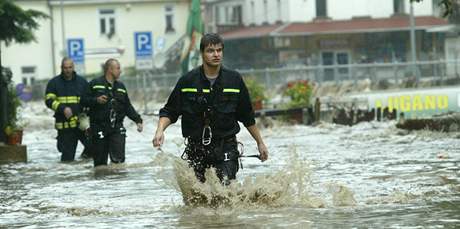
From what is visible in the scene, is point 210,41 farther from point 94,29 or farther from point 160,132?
point 94,29

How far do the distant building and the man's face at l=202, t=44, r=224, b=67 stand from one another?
182 feet

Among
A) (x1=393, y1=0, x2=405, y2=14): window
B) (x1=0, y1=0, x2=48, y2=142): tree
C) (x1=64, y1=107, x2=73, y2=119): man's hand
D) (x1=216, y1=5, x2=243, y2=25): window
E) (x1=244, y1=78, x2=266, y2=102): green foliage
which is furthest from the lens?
(x1=216, y1=5, x2=243, y2=25): window

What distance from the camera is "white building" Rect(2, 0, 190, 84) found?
260 feet

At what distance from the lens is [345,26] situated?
68.8 m

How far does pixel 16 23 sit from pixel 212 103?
44.7 feet

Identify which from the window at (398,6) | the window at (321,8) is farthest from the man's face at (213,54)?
the window at (398,6)

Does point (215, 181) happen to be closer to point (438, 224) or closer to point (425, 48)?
point (438, 224)

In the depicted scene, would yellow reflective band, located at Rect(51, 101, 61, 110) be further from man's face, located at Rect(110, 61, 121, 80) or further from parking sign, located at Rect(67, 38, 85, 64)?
parking sign, located at Rect(67, 38, 85, 64)

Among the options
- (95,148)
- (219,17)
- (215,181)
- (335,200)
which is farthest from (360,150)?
(219,17)

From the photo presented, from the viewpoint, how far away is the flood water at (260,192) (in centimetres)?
1044

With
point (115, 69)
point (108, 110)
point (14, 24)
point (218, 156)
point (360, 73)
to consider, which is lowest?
point (360, 73)

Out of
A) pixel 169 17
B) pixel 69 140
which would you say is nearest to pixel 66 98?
pixel 69 140

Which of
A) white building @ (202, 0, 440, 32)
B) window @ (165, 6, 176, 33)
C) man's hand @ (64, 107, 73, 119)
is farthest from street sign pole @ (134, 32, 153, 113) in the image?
window @ (165, 6, 176, 33)

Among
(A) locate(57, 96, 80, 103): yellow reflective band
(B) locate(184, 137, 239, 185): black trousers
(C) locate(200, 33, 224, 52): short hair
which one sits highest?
(C) locate(200, 33, 224, 52): short hair
